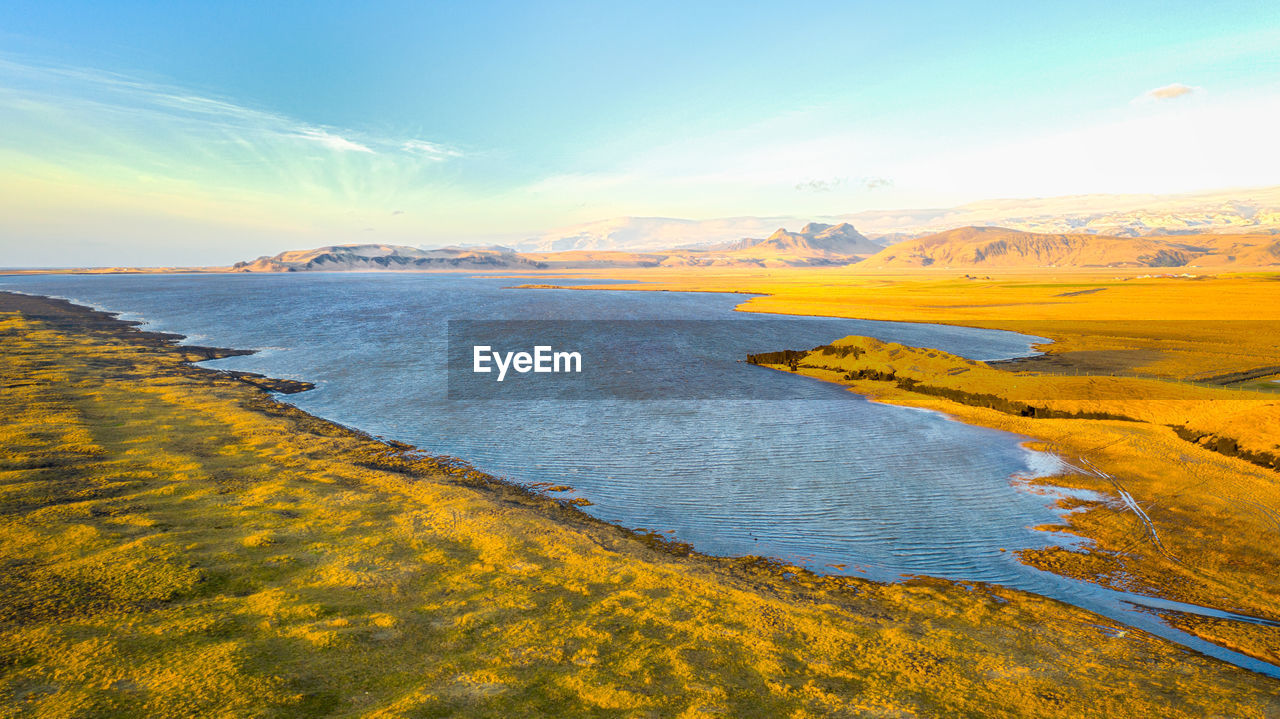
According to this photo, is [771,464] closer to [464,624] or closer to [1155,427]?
[464,624]

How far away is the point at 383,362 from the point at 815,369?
102 feet

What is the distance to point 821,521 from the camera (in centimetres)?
1572

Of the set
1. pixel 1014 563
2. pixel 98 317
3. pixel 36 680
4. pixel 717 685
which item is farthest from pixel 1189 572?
pixel 98 317

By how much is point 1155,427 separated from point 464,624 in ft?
90.4

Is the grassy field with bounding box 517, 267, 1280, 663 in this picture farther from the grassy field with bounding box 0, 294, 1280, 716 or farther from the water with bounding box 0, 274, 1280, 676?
the grassy field with bounding box 0, 294, 1280, 716

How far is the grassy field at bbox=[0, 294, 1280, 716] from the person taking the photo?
782cm

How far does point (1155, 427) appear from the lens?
23562mm

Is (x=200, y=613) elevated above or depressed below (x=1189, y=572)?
above

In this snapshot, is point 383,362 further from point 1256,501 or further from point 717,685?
point 1256,501

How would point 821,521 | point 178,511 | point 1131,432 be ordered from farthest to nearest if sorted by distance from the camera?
point 1131,432
point 821,521
point 178,511

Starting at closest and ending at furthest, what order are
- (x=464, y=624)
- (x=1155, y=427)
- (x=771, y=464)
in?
(x=464, y=624)
(x=771, y=464)
(x=1155, y=427)

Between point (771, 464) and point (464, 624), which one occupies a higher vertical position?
point (464, 624)

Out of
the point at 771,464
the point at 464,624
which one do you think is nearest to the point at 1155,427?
the point at 771,464

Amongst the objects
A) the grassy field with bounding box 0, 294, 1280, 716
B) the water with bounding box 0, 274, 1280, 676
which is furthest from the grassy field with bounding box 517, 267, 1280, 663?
the grassy field with bounding box 0, 294, 1280, 716
